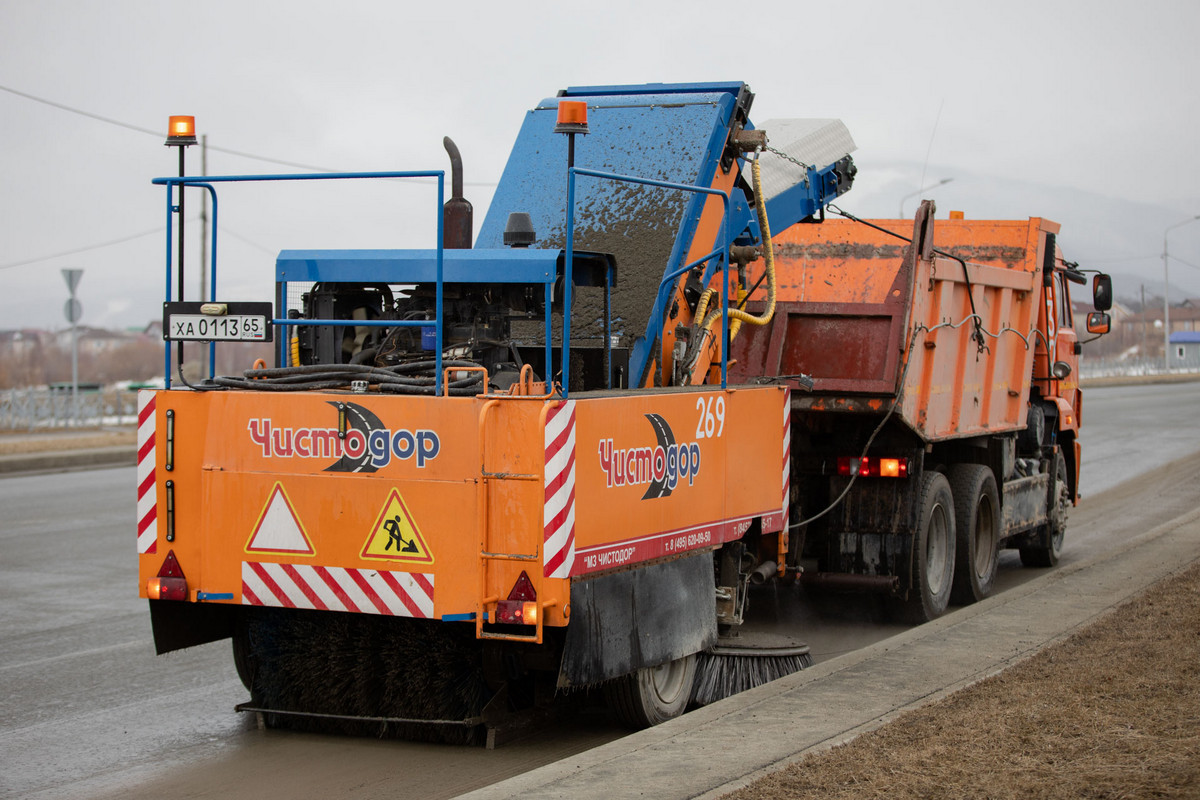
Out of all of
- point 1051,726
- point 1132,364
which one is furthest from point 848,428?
point 1132,364

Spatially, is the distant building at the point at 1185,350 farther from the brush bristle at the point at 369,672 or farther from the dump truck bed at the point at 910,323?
the brush bristle at the point at 369,672

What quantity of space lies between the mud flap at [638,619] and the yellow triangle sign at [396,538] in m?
0.71

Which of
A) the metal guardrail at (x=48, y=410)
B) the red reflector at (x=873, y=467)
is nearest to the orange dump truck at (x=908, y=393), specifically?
the red reflector at (x=873, y=467)

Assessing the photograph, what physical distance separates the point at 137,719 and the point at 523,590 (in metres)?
2.59

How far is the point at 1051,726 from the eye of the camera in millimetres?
5516

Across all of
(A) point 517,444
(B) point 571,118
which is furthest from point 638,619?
(B) point 571,118

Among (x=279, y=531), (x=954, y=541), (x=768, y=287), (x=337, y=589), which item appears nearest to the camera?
(x=337, y=589)

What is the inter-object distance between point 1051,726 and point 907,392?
12.9 feet

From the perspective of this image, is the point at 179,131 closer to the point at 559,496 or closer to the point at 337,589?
the point at 337,589

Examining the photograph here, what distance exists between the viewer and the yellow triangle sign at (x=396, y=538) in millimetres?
5707

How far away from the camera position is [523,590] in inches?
219

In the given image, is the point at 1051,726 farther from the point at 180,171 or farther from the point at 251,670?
the point at 180,171

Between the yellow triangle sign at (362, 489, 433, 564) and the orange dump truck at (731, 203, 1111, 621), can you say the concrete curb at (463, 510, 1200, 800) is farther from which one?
the yellow triangle sign at (362, 489, 433, 564)

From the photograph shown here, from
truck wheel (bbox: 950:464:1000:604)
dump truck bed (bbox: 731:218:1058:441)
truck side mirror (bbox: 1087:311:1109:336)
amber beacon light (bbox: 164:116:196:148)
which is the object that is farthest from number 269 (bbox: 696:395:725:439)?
truck side mirror (bbox: 1087:311:1109:336)
